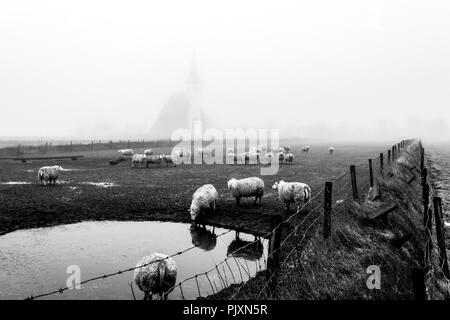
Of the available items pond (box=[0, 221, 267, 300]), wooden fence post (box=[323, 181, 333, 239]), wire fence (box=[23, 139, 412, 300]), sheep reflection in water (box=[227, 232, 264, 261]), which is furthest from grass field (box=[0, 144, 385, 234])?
wooden fence post (box=[323, 181, 333, 239])

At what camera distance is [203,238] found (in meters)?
13.4

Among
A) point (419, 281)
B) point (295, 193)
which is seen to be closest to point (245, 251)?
point (295, 193)

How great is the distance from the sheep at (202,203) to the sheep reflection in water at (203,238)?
63 cm

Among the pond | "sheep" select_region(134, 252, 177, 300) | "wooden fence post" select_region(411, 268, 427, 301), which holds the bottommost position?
the pond

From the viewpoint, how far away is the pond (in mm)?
9000

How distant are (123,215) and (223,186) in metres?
8.65

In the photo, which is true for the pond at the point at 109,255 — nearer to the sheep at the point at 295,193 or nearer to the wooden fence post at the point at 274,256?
the wooden fence post at the point at 274,256

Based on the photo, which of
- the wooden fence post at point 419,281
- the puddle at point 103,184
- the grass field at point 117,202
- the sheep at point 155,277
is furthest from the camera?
the puddle at point 103,184

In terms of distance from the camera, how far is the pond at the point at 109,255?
9000 mm

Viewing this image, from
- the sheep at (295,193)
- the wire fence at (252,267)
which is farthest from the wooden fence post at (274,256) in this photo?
the sheep at (295,193)

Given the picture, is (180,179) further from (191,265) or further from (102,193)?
(191,265)

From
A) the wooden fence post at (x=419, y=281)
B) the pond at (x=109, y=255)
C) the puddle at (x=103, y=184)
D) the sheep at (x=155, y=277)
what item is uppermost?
the wooden fence post at (x=419, y=281)

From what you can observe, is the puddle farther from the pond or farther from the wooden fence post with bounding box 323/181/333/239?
the wooden fence post with bounding box 323/181/333/239
